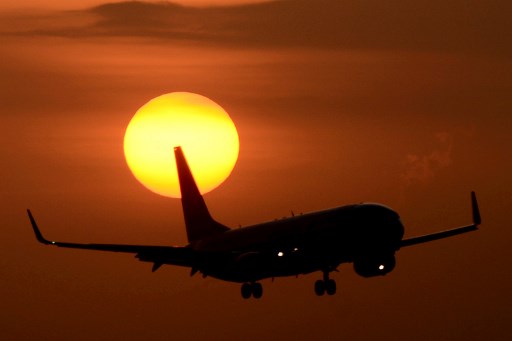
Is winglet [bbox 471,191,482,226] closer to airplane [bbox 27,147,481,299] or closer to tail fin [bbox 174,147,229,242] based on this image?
airplane [bbox 27,147,481,299]

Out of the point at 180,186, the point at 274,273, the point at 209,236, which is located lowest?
the point at 274,273

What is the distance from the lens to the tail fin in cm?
16800

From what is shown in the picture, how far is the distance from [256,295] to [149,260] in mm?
11013

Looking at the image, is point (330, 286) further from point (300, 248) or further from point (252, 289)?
point (252, 289)

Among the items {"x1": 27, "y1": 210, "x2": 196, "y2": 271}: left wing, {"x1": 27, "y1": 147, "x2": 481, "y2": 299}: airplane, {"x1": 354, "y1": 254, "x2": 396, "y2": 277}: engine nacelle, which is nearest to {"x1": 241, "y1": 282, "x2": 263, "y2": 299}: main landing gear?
{"x1": 27, "y1": 147, "x2": 481, "y2": 299}: airplane

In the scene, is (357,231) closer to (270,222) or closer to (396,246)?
(396,246)

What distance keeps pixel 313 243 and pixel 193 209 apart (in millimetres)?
40698

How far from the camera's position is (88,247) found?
142125 millimetres

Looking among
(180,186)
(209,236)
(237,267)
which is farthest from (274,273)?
(180,186)

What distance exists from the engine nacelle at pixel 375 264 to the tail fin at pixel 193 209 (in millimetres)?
24809

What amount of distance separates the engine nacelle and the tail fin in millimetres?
24809

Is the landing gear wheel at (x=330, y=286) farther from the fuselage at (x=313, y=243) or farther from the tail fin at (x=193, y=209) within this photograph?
the tail fin at (x=193, y=209)

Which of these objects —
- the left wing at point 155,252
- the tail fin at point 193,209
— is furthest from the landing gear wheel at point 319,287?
the tail fin at point 193,209

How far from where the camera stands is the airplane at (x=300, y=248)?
5310 inches
